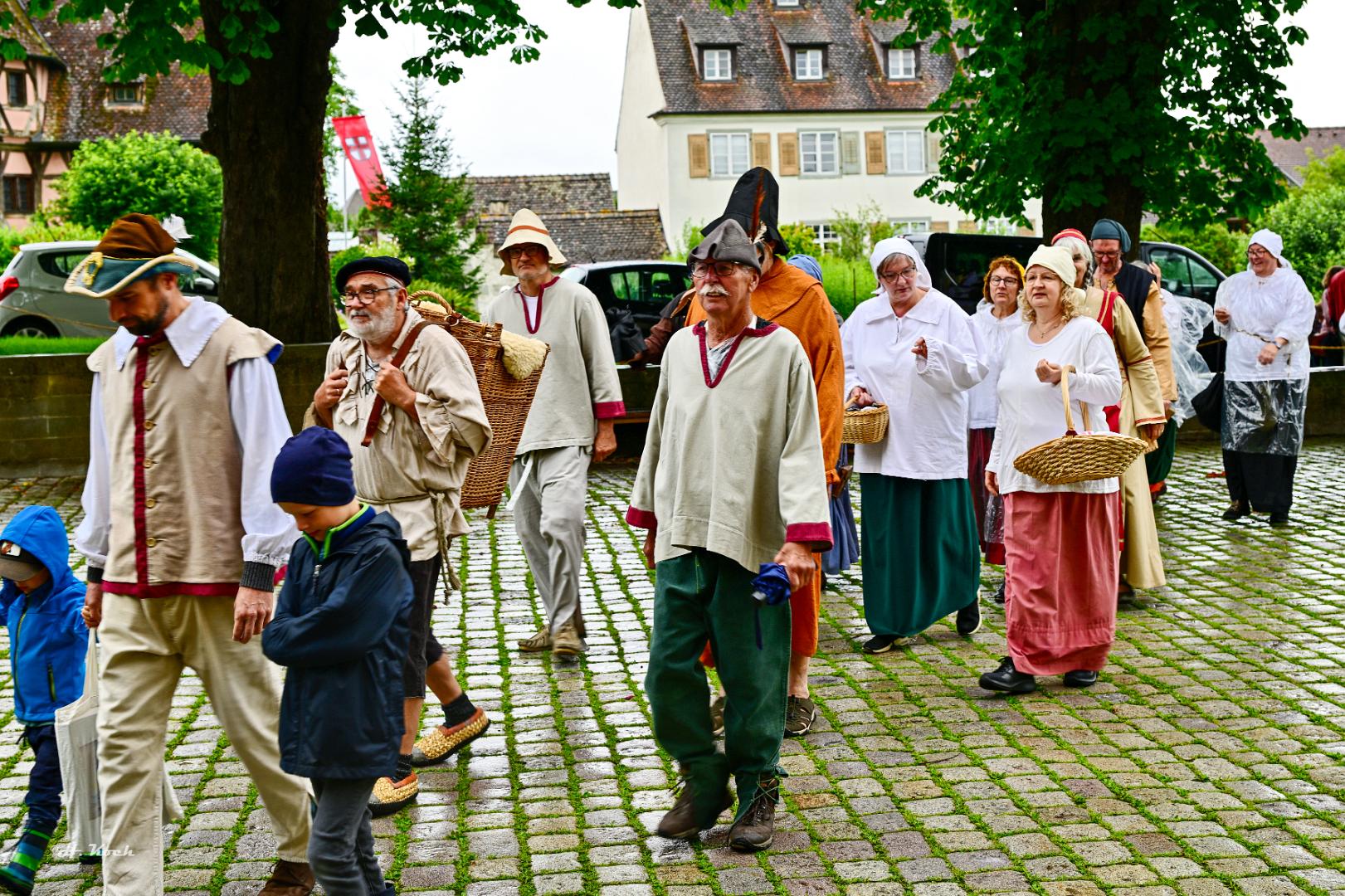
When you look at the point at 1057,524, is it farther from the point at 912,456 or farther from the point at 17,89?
the point at 17,89

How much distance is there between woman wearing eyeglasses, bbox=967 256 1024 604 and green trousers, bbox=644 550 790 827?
363 centimetres

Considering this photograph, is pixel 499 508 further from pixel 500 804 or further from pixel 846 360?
pixel 500 804

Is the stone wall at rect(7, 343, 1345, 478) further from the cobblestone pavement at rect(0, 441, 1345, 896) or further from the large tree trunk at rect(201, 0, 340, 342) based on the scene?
the cobblestone pavement at rect(0, 441, 1345, 896)

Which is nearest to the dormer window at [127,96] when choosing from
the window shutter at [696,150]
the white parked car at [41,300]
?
the window shutter at [696,150]

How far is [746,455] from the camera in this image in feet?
16.9

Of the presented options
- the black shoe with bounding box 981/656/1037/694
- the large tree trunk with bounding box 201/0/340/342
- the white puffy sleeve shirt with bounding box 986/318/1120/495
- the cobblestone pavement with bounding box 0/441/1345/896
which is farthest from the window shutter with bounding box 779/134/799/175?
the black shoe with bounding box 981/656/1037/694

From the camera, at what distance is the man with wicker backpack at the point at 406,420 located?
562cm

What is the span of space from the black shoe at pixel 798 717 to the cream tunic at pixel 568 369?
1964mm

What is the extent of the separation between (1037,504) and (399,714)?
3.66m

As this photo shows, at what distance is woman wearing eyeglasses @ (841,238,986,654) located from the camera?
774cm

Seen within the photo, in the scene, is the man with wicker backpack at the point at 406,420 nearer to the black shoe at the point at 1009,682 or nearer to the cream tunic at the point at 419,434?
the cream tunic at the point at 419,434

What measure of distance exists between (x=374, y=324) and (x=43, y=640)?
153 centimetres

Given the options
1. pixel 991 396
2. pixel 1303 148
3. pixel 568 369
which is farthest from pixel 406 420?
pixel 1303 148

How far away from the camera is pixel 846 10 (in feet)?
214
